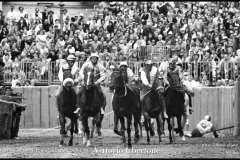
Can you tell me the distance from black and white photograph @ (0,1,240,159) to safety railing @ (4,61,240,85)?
4cm

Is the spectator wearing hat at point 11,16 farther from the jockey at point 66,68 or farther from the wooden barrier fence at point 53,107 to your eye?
the jockey at point 66,68

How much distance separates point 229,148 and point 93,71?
436 cm

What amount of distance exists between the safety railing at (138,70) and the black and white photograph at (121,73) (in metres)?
0.04

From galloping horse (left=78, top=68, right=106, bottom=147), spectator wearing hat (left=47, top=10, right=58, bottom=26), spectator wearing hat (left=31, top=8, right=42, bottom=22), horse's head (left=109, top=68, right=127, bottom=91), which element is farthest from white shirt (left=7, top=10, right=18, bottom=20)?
horse's head (left=109, top=68, right=127, bottom=91)

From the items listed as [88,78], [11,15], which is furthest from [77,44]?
[88,78]

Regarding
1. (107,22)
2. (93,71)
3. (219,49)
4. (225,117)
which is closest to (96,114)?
(93,71)

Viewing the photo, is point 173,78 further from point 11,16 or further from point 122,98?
point 11,16

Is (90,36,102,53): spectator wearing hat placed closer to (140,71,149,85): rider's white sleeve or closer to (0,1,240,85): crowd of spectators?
(0,1,240,85): crowd of spectators

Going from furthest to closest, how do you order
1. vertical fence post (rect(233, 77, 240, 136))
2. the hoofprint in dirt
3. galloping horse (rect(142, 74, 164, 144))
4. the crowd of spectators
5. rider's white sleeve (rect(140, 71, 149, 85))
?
the crowd of spectators < vertical fence post (rect(233, 77, 240, 136)) < galloping horse (rect(142, 74, 164, 144)) < rider's white sleeve (rect(140, 71, 149, 85)) < the hoofprint in dirt

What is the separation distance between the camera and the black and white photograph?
23000mm

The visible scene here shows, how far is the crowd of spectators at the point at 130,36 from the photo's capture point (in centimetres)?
3300

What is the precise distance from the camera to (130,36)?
116 ft

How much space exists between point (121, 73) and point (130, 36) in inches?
543

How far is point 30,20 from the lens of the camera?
37531 millimetres
